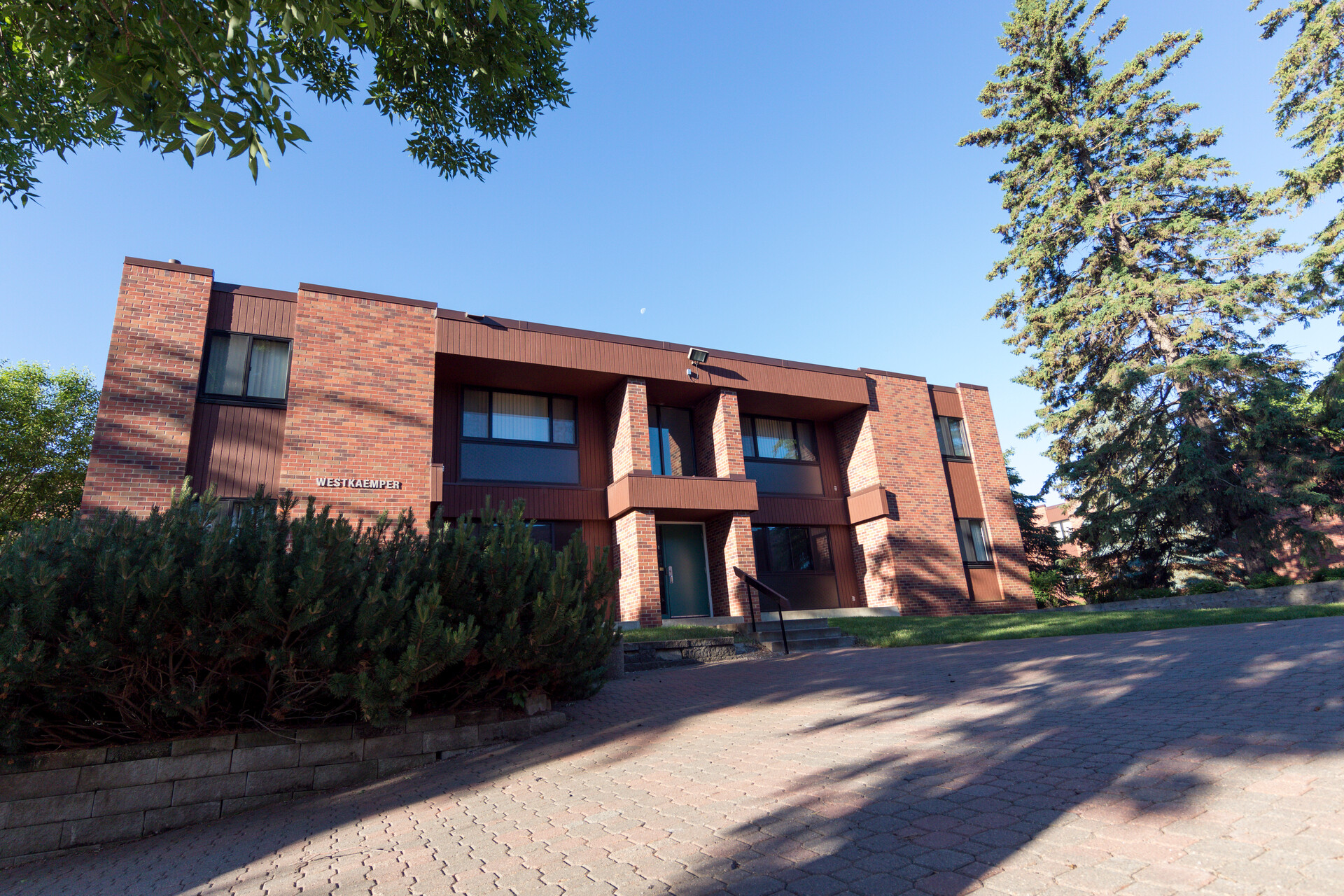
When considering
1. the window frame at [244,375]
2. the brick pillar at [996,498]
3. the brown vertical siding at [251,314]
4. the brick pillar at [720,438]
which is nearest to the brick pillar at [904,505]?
the brick pillar at [996,498]

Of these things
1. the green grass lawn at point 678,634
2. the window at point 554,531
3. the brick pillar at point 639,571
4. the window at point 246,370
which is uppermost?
the window at point 246,370

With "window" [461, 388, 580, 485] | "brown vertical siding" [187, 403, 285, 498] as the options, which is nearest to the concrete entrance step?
"window" [461, 388, 580, 485]

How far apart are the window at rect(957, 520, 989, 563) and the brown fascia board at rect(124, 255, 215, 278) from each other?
58.9 ft

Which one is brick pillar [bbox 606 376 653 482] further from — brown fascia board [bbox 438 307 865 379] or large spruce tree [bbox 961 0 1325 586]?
large spruce tree [bbox 961 0 1325 586]

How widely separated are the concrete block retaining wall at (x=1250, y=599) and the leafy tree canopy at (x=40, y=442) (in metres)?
31.3

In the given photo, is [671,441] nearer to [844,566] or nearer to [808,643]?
[844,566]

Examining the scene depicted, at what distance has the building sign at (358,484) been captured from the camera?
1103cm

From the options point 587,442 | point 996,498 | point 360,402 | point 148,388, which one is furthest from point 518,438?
point 996,498

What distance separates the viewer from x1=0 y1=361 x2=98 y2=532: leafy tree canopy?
2148 centimetres

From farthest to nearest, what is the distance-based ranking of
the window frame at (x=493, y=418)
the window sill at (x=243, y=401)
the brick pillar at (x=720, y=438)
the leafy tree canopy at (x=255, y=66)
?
1. the brick pillar at (x=720, y=438)
2. the window frame at (x=493, y=418)
3. the window sill at (x=243, y=401)
4. the leafy tree canopy at (x=255, y=66)

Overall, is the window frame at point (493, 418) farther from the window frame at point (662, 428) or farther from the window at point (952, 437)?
the window at point (952, 437)

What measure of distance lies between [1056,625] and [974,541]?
7.52 m

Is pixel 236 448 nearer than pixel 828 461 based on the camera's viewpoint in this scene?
Yes

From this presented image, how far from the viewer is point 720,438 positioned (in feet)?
48.3
